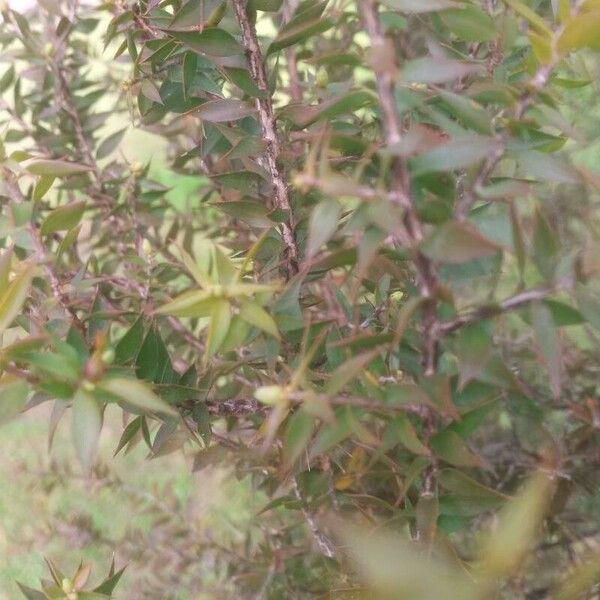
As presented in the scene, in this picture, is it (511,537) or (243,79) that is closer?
(511,537)

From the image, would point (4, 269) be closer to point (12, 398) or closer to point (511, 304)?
point (12, 398)

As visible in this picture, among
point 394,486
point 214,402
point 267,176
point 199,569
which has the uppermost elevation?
point 267,176

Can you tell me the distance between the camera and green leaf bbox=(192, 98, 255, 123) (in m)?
0.40

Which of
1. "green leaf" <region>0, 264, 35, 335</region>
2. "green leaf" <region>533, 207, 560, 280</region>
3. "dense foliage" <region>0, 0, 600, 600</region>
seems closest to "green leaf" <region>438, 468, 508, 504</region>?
"dense foliage" <region>0, 0, 600, 600</region>

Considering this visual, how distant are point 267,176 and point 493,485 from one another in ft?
1.15

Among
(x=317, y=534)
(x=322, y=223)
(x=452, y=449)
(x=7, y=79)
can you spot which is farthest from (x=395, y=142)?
(x=7, y=79)

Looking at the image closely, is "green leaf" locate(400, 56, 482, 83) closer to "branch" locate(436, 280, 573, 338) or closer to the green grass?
"branch" locate(436, 280, 573, 338)

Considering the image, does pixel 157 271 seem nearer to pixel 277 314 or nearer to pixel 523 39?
pixel 277 314

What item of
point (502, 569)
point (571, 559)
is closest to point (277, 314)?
point (502, 569)

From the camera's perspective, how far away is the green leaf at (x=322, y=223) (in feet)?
0.90

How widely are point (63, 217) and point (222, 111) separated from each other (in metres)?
0.11

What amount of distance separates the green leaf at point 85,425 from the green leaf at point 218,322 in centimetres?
5

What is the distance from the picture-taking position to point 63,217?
40 centimetres

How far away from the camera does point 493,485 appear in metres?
0.62
